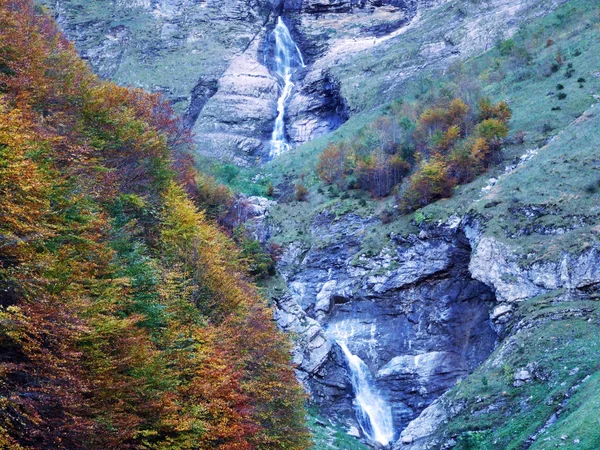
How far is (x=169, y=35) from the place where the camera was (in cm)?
8469

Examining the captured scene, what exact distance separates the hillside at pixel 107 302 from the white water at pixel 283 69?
41578 mm

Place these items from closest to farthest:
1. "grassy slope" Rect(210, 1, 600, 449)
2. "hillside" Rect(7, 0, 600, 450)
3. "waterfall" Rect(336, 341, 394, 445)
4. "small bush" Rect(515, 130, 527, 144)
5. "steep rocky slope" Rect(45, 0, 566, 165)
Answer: "hillside" Rect(7, 0, 600, 450), "grassy slope" Rect(210, 1, 600, 449), "waterfall" Rect(336, 341, 394, 445), "small bush" Rect(515, 130, 527, 144), "steep rocky slope" Rect(45, 0, 566, 165)

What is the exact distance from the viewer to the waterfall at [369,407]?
97.0ft

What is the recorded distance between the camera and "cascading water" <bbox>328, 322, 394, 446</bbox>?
29.6m

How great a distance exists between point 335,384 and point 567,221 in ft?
48.7

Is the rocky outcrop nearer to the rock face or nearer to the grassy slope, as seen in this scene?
the grassy slope

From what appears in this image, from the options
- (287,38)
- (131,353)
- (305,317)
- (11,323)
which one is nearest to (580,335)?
(305,317)

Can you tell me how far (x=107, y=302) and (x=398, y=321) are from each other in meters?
21.9

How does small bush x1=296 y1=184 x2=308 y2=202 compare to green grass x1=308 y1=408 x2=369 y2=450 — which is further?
small bush x1=296 y1=184 x2=308 y2=202

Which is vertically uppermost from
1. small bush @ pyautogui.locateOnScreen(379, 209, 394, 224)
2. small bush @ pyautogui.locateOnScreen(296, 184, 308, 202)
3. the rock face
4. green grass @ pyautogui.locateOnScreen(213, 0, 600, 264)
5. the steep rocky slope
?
the steep rocky slope

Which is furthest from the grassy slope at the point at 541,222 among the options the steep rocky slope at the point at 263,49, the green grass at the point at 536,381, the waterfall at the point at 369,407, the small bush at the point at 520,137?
the steep rocky slope at the point at 263,49

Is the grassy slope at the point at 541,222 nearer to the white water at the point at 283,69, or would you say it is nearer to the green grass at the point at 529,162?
the green grass at the point at 529,162

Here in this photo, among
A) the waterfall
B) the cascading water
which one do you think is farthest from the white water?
the waterfall

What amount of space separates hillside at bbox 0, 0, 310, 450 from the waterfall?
Answer: 8.35 metres
